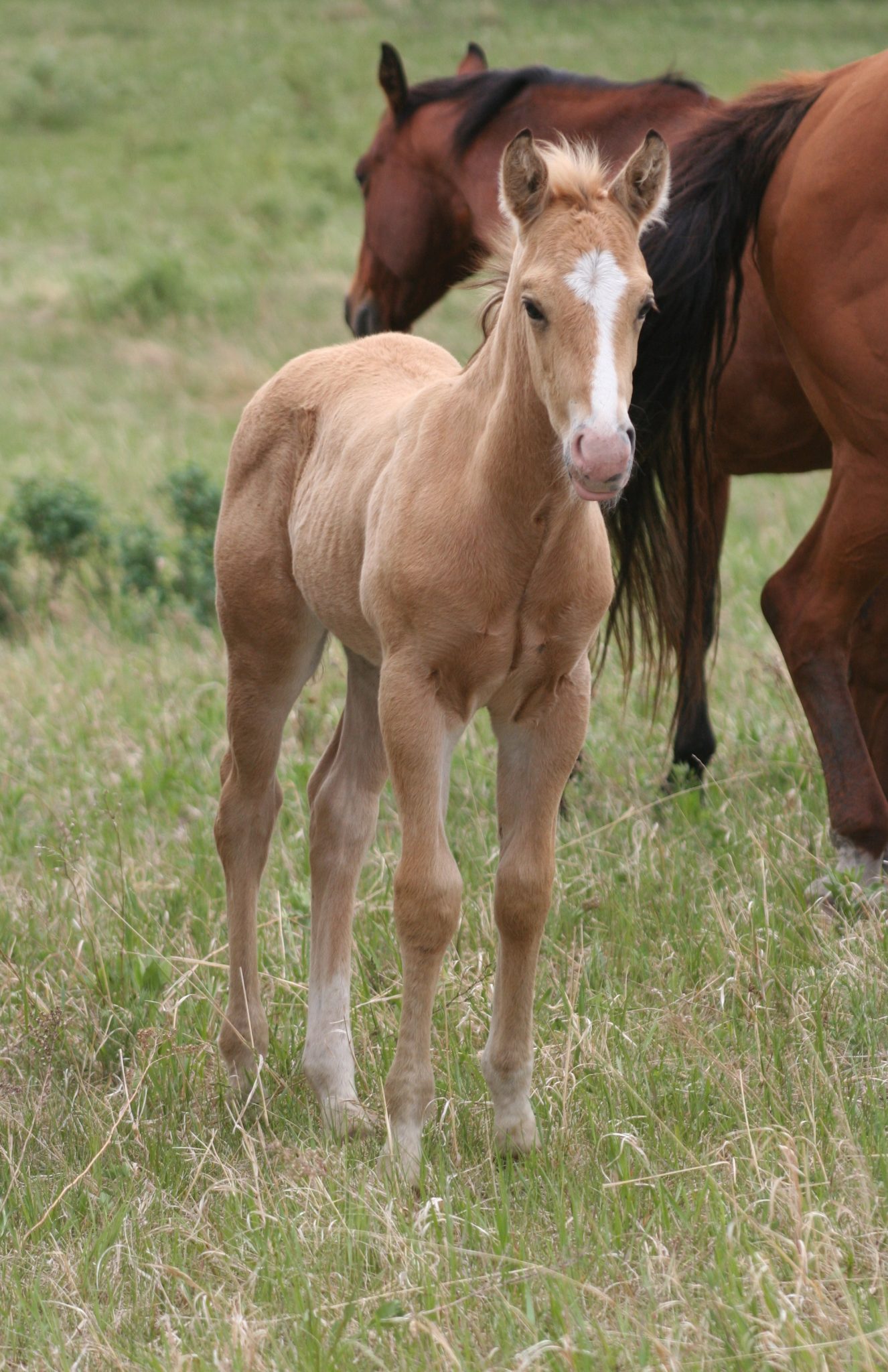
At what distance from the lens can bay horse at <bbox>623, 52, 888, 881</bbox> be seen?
12.9 feet

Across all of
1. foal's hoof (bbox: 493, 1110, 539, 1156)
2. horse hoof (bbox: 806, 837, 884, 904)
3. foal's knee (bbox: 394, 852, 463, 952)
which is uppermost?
foal's knee (bbox: 394, 852, 463, 952)

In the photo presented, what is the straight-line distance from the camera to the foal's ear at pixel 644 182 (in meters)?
2.60

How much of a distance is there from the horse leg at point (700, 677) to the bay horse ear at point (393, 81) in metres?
2.50

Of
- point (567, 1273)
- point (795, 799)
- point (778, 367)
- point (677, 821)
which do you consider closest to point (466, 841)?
point (677, 821)

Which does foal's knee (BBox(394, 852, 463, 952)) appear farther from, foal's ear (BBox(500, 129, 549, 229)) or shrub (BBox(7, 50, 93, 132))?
shrub (BBox(7, 50, 93, 132))

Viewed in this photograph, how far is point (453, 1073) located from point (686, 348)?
7.40 ft

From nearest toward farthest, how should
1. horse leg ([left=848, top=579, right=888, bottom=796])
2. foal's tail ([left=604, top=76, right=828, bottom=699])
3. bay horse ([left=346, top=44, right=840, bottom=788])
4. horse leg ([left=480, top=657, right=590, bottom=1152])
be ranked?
1. horse leg ([left=480, top=657, right=590, bottom=1152])
2. foal's tail ([left=604, top=76, right=828, bottom=699])
3. horse leg ([left=848, top=579, right=888, bottom=796])
4. bay horse ([left=346, top=44, right=840, bottom=788])

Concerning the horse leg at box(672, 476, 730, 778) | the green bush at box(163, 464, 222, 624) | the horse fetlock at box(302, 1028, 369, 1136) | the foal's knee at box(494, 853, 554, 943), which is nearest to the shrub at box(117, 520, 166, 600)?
the green bush at box(163, 464, 222, 624)

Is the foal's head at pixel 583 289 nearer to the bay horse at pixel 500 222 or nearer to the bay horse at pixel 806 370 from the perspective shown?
the bay horse at pixel 806 370

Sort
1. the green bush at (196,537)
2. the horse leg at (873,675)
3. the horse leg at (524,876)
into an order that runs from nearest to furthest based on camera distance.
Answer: the horse leg at (524,876) → the horse leg at (873,675) → the green bush at (196,537)

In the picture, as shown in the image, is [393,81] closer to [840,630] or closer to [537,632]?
[840,630]

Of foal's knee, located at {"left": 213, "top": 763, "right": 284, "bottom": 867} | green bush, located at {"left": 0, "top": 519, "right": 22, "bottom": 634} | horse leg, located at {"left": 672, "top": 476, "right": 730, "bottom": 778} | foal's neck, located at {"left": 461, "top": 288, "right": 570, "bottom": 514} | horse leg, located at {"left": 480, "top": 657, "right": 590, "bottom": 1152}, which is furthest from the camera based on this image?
green bush, located at {"left": 0, "top": 519, "right": 22, "bottom": 634}

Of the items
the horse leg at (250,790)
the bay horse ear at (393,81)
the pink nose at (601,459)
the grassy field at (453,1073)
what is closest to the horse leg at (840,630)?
the grassy field at (453,1073)

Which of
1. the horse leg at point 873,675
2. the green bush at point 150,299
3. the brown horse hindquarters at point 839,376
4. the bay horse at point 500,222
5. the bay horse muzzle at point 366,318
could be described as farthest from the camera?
the green bush at point 150,299
